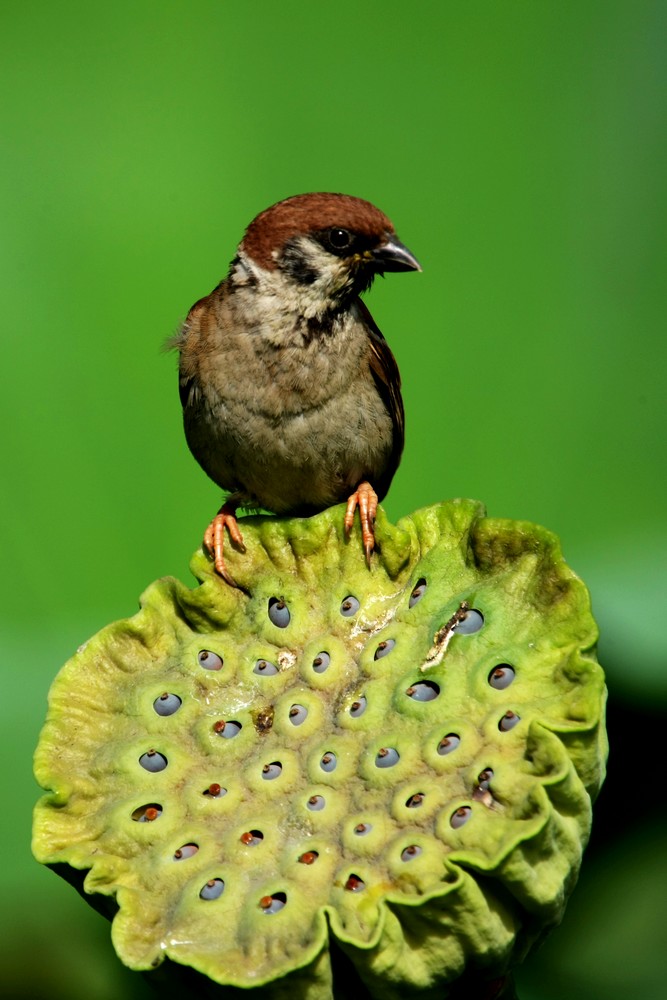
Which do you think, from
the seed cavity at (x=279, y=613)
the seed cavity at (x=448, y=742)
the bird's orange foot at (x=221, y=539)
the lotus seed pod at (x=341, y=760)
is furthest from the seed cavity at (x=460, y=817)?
the bird's orange foot at (x=221, y=539)

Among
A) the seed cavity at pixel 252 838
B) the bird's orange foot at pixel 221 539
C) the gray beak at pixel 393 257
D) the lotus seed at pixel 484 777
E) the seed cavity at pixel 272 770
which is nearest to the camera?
the lotus seed at pixel 484 777

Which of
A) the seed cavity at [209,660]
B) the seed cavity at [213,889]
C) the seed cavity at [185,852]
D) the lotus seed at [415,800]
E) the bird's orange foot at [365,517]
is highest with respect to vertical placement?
the bird's orange foot at [365,517]

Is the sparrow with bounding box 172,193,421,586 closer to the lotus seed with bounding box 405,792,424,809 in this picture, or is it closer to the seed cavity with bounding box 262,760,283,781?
the seed cavity with bounding box 262,760,283,781

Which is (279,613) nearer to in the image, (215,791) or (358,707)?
(358,707)

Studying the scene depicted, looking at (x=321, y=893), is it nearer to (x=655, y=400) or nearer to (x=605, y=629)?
(x=605, y=629)

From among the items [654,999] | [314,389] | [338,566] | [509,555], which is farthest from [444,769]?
[314,389]

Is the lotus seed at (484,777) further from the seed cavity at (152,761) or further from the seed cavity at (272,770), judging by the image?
the seed cavity at (152,761)

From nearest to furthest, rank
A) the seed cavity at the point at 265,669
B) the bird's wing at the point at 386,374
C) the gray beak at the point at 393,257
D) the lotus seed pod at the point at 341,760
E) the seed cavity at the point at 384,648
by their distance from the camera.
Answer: the lotus seed pod at the point at 341,760, the seed cavity at the point at 384,648, the seed cavity at the point at 265,669, the gray beak at the point at 393,257, the bird's wing at the point at 386,374
